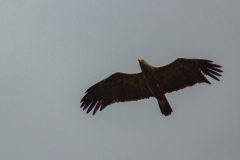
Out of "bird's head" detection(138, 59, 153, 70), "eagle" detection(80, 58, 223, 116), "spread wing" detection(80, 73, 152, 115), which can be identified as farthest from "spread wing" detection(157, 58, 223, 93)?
"spread wing" detection(80, 73, 152, 115)

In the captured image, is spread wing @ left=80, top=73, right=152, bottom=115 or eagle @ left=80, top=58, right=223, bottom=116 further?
spread wing @ left=80, top=73, right=152, bottom=115

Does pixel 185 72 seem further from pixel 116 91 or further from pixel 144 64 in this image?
pixel 116 91

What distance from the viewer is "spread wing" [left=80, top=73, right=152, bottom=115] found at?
2558 cm

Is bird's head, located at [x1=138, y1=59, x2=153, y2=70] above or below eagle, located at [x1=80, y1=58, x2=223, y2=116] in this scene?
above

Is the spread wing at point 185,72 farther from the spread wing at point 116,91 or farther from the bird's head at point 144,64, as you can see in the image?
the spread wing at point 116,91

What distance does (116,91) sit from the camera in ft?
84.6

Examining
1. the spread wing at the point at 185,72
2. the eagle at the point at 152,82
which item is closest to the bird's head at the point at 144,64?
the eagle at the point at 152,82

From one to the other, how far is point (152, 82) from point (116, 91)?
152 cm

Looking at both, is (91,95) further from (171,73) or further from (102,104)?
(171,73)

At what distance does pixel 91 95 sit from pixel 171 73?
3.20 meters

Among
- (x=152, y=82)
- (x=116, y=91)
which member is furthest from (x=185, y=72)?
(x=116, y=91)

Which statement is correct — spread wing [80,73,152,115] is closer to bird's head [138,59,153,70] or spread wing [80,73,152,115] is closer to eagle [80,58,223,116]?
eagle [80,58,223,116]

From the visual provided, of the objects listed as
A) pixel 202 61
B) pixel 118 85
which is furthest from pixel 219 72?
A: pixel 118 85

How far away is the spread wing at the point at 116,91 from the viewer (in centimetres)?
2558
